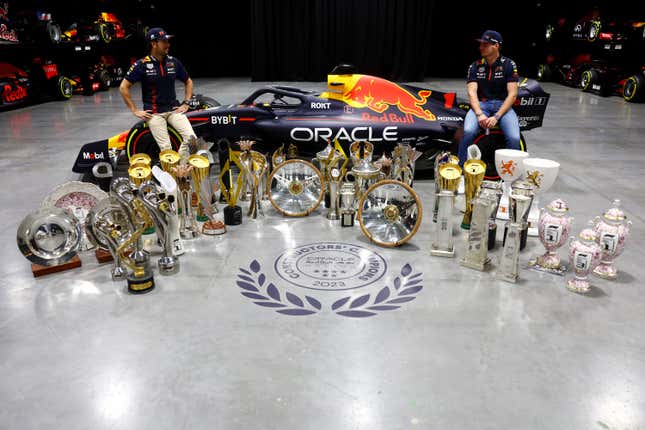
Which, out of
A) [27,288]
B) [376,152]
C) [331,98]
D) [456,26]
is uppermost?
[456,26]

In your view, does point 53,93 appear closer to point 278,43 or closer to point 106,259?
point 278,43

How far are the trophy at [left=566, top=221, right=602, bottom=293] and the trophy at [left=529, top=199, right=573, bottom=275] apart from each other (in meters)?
0.13

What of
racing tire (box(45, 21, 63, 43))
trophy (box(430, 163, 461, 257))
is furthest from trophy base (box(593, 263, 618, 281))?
racing tire (box(45, 21, 63, 43))

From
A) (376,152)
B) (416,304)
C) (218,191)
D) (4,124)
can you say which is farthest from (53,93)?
(416,304)

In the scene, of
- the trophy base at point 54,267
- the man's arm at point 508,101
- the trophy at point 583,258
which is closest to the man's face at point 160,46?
the trophy base at point 54,267

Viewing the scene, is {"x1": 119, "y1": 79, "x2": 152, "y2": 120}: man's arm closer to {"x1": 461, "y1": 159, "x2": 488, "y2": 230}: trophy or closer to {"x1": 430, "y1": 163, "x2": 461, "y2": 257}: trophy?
{"x1": 430, "y1": 163, "x2": 461, "y2": 257}: trophy

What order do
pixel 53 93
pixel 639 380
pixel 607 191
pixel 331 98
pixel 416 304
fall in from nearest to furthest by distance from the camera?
1. pixel 639 380
2. pixel 416 304
3. pixel 607 191
4. pixel 331 98
5. pixel 53 93

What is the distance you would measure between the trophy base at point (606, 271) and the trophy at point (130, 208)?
10.3 ft

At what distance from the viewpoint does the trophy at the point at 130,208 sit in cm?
324

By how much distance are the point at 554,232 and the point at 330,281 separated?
1576mm

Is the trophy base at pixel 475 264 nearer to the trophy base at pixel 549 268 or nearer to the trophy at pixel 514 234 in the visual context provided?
the trophy at pixel 514 234

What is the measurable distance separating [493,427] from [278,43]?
624 inches

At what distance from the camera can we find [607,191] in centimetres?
522

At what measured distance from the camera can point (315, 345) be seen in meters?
2.64
